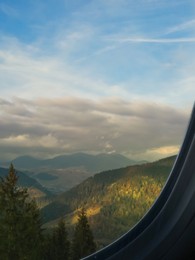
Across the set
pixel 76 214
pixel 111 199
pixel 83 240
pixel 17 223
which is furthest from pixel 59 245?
pixel 111 199

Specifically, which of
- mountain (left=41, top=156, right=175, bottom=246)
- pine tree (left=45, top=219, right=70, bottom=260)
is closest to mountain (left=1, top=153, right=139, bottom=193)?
mountain (left=41, top=156, right=175, bottom=246)

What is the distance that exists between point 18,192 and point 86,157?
112549 mm

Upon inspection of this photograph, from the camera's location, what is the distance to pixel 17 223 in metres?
5.22

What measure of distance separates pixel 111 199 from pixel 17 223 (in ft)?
155

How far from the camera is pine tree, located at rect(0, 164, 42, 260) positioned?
4703 mm

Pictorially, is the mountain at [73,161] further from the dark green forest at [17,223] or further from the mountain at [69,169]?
the dark green forest at [17,223]

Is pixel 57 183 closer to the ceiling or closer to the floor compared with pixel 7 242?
closer to the ceiling

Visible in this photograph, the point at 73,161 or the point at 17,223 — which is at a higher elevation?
the point at 73,161

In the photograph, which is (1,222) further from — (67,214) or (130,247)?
(67,214)

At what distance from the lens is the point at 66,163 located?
126688mm

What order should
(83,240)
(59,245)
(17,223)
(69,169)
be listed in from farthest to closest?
(69,169) → (59,245) → (83,240) → (17,223)

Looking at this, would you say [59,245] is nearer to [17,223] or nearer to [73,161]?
[17,223]

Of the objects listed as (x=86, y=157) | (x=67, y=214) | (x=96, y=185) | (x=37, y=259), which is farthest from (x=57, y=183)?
(x=37, y=259)

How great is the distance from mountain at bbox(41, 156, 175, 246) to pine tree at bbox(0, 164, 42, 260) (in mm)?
35730
